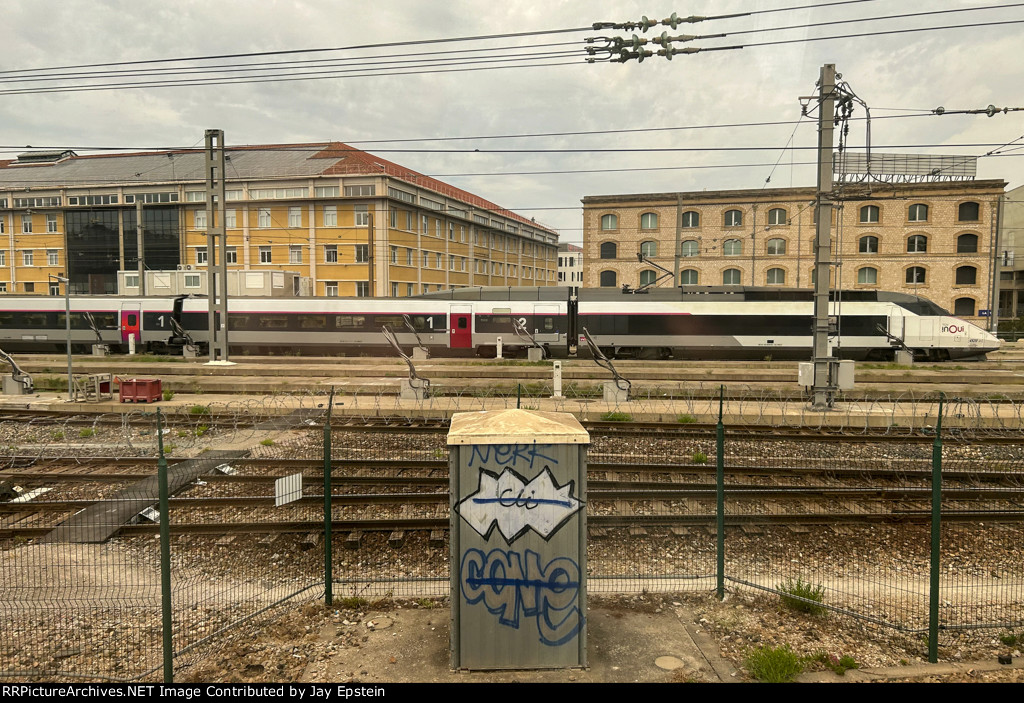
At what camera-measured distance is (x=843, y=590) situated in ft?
23.0

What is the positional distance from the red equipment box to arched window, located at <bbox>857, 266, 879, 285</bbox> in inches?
2050

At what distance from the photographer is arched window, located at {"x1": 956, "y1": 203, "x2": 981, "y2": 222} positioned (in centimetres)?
5097

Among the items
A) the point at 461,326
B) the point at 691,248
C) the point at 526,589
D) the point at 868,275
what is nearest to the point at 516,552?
the point at 526,589

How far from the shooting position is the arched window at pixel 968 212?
5097cm

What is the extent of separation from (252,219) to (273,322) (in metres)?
31.3

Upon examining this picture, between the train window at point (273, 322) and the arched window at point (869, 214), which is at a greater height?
the arched window at point (869, 214)

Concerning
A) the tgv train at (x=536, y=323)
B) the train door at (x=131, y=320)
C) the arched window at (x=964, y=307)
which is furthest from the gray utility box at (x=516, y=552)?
the arched window at (x=964, y=307)

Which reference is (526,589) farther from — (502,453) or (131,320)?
(131,320)

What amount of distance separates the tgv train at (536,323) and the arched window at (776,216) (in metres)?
27.3

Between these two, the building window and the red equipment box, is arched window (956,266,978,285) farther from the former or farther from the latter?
the red equipment box

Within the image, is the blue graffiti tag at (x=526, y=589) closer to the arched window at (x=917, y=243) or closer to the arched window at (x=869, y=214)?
the arched window at (x=869, y=214)

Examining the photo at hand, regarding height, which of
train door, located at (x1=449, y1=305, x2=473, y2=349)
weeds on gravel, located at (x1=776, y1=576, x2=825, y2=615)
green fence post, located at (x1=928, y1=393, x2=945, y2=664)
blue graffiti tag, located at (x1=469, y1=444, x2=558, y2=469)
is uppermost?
train door, located at (x1=449, y1=305, x2=473, y2=349)

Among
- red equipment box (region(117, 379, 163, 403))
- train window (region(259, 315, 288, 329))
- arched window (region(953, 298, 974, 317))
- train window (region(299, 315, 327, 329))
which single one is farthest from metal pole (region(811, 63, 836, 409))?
arched window (region(953, 298, 974, 317))

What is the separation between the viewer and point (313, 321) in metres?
31.0
